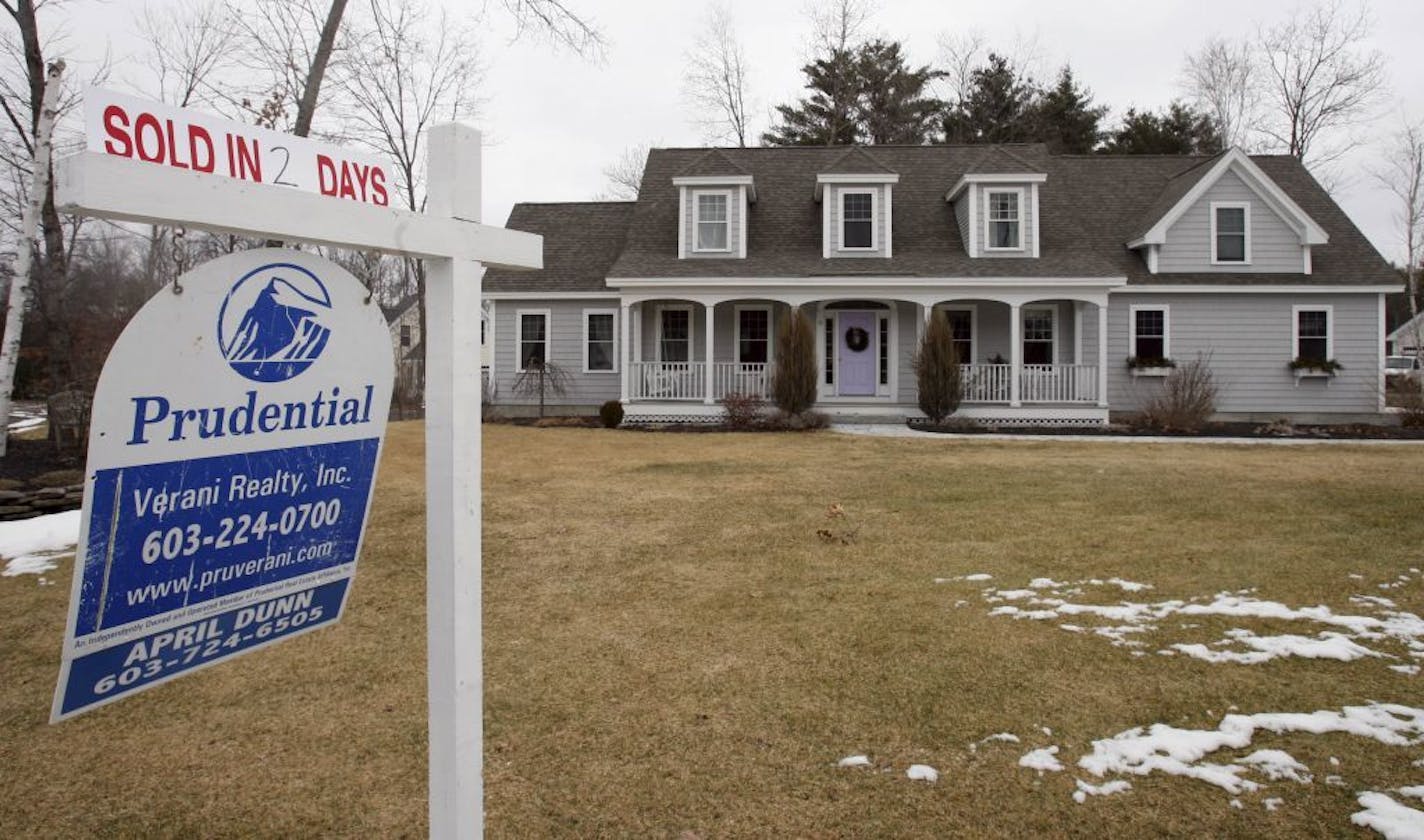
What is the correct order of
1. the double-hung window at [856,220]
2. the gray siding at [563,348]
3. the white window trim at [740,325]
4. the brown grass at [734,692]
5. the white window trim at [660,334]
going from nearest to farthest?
the brown grass at [734,692] < the double-hung window at [856,220] < the white window trim at [740,325] < the white window trim at [660,334] < the gray siding at [563,348]

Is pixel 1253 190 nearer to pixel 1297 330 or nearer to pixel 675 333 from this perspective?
pixel 1297 330

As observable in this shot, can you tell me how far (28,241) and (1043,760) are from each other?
1076 cm

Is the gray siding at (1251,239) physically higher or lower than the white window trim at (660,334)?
higher

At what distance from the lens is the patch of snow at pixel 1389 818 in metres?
2.74

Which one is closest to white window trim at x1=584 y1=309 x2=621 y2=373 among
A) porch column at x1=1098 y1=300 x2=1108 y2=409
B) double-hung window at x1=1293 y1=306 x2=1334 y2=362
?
porch column at x1=1098 y1=300 x2=1108 y2=409

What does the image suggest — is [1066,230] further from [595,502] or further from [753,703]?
[753,703]

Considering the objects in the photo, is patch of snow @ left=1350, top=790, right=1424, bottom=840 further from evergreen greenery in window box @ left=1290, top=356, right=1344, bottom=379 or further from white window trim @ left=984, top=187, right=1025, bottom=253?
evergreen greenery in window box @ left=1290, top=356, right=1344, bottom=379

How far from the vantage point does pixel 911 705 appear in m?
3.86

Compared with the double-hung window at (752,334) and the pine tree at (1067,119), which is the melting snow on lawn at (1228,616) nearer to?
the double-hung window at (752,334)

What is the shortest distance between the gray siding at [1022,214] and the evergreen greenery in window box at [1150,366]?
3.45 m

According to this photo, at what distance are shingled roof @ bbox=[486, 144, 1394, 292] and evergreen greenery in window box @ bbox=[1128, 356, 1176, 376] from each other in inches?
70.4

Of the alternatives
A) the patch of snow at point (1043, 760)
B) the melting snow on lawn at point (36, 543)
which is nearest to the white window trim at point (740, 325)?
the melting snow on lawn at point (36, 543)

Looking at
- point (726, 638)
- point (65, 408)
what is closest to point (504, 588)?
point (726, 638)

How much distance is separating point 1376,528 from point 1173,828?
6.23 meters
